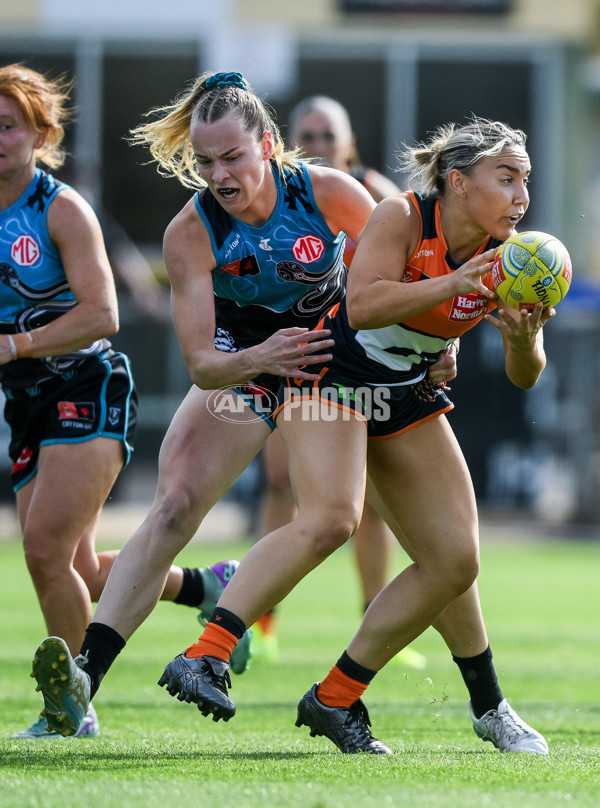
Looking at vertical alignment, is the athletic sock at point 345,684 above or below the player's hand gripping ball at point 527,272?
below

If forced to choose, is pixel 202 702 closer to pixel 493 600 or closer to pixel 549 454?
pixel 493 600

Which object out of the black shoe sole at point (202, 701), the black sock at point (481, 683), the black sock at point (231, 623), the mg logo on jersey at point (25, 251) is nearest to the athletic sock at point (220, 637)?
the black sock at point (231, 623)

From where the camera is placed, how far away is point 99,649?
4.46 metres

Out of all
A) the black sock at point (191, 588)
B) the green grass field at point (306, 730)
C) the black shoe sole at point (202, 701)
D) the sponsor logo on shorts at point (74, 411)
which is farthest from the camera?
the black sock at point (191, 588)

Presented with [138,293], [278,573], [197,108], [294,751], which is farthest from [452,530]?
[138,293]

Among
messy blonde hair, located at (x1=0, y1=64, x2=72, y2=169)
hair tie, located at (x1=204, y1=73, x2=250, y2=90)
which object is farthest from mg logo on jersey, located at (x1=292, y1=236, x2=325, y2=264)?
messy blonde hair, located at (x1=0, y1=64, x2=72, y2=169)

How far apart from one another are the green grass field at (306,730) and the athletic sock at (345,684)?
181mm

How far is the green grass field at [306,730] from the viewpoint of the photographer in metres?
3.66

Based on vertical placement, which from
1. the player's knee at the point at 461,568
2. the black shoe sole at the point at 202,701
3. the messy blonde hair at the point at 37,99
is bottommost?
the black shoe sole at the point at 202,701

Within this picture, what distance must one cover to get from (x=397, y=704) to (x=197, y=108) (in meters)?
2.80

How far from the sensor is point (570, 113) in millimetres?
20719

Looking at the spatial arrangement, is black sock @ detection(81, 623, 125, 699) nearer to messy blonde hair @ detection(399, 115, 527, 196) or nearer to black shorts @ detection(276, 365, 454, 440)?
black shorts @ detection(276, 365, 454, 440)

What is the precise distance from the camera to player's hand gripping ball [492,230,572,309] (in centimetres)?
421

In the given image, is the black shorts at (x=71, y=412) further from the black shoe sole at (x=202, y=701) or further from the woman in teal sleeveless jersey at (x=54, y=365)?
the black shoe sole at (x=202, y=701)
